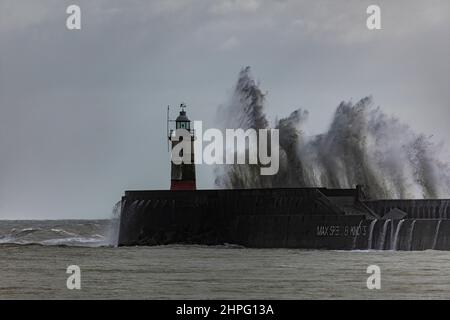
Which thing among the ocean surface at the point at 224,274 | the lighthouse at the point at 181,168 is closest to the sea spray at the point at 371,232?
the ocean surface at the point at 224,274

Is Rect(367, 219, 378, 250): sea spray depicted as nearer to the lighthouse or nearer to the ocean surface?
the ocean surface

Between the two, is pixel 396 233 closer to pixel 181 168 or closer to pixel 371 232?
pixel 371 232

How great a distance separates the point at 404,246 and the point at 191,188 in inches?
513

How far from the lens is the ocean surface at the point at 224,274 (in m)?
36.5

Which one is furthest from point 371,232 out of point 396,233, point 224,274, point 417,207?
point 224,274

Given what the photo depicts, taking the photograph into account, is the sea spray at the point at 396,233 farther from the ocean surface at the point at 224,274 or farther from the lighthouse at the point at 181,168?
the lighthouse at the point at 181,168

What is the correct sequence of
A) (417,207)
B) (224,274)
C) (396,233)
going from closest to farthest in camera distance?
(224,274) < (396,233) < (417,207)

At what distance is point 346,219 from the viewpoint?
5088 centimetres

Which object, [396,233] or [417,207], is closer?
[396,233]

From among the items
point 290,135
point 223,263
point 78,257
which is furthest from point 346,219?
point 290,135

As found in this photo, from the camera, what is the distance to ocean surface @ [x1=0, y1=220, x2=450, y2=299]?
36469 mm

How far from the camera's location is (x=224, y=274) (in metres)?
41.6
